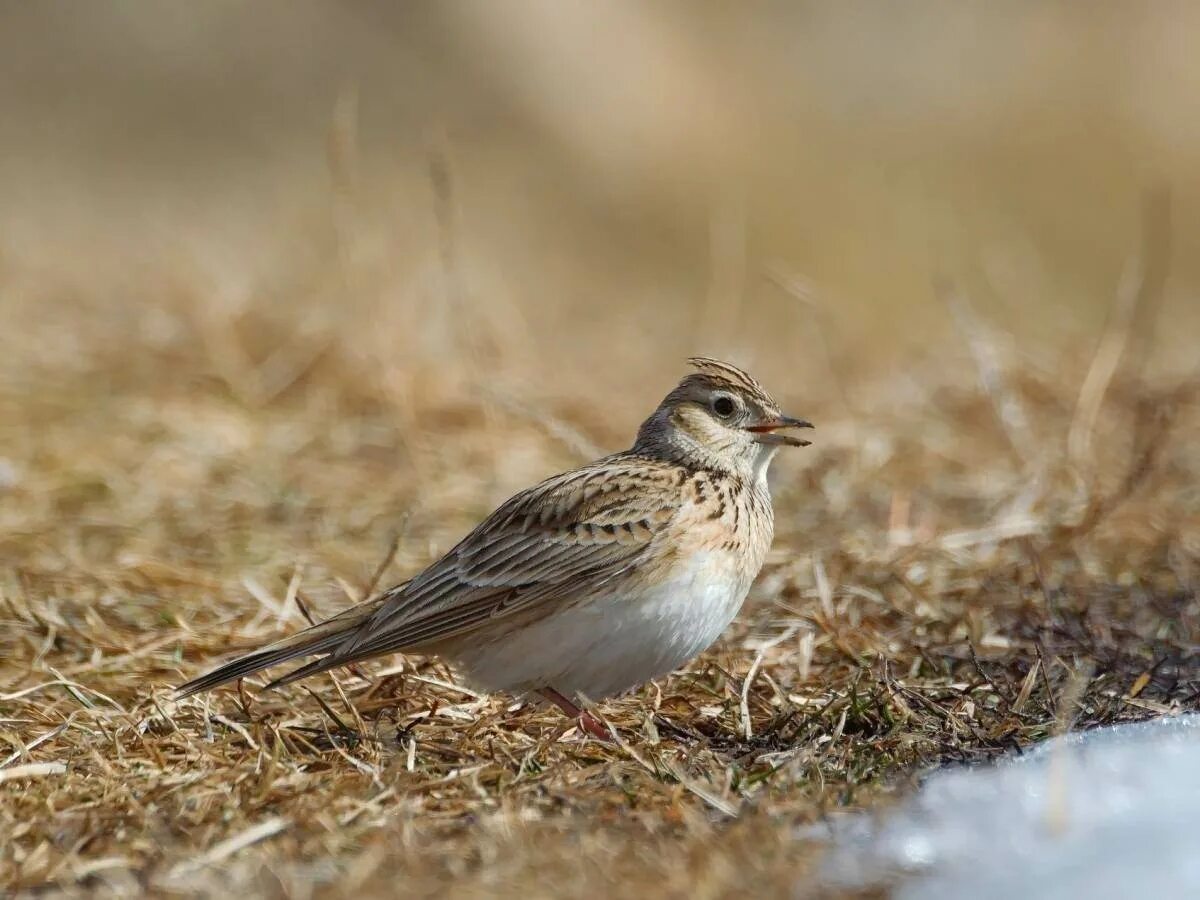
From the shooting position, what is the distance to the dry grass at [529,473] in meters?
3.99

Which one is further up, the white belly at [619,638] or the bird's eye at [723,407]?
the bird's eye at [723,407]

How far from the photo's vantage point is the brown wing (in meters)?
4.79

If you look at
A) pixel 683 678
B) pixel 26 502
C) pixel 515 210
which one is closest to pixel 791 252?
pixel 515 210

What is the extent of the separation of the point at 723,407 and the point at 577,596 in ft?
3.18

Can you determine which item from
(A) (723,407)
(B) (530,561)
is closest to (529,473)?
(A) (723,407)

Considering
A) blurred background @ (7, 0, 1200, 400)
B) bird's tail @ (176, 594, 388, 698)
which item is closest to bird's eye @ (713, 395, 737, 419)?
bird's tail @ (176, 594, 388, 698)

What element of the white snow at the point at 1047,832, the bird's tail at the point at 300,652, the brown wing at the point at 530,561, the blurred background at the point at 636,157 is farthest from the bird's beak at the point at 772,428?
the blurred background at the point at 636,157

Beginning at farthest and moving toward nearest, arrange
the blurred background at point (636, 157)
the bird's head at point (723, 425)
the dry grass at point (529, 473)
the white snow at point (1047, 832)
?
the blurred background at point (636, 157)
the bird's head at point (723, 425)
the dry grass at point (529, 473)
the white snow at point (1047, 832)

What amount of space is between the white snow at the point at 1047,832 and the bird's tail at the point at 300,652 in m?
1.74

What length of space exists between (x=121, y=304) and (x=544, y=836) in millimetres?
7328

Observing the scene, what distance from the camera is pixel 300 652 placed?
4875 mm

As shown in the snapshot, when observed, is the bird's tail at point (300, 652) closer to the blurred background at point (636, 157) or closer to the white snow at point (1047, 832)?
the white snow at point (1047, 832)

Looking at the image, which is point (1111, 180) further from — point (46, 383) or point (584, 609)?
point (584, 609)

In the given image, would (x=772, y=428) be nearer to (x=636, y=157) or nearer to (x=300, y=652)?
(x=300, y=652)
